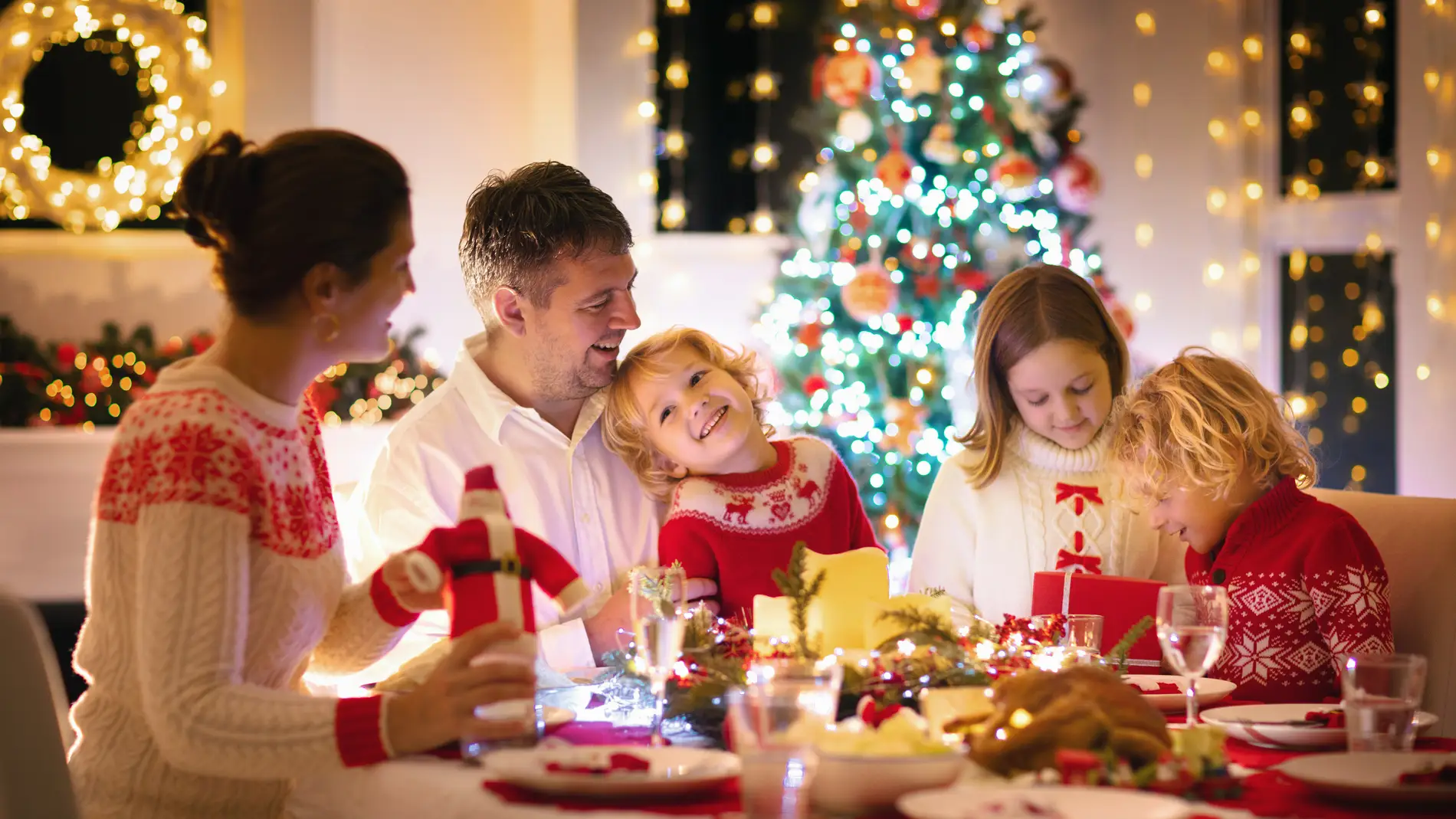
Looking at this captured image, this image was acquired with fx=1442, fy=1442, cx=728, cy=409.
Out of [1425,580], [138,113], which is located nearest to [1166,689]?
[1425,580]

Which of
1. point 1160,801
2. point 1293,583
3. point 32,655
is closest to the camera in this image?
point 1160,801

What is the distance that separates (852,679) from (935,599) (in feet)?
0.71

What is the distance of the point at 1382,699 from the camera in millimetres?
1543

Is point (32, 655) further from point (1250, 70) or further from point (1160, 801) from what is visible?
point (1250, 70)

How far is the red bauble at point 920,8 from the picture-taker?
524 cm

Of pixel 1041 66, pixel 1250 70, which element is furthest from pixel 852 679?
pixel 1250 70

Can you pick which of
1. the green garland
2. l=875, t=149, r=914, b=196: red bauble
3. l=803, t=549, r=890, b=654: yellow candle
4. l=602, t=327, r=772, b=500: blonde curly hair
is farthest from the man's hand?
the green garland

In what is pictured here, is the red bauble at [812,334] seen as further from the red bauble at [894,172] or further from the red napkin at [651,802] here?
the red napkin at [651,802]

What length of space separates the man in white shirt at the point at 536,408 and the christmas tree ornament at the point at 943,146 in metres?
2.65

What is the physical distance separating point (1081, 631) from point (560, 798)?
0.79m

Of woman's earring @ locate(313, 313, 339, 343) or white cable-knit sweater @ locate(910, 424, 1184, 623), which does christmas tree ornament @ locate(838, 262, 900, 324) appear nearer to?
white cable-knit sweater @ locate(910, 424, 1184, 623)

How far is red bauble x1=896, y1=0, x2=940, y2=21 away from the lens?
5.24 meters

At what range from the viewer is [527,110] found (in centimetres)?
670

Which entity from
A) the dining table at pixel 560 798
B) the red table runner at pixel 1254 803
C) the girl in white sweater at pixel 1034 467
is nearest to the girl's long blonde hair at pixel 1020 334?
the girl in white sweater at pixel 1034 467
